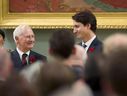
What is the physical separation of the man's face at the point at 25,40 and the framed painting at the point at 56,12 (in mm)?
673

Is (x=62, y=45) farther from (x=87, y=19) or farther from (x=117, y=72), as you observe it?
(x=87, y=19)

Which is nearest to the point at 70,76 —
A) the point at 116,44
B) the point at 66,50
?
the point at 116,44

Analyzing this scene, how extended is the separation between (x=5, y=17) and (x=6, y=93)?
3863 millimetres

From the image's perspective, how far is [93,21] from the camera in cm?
431

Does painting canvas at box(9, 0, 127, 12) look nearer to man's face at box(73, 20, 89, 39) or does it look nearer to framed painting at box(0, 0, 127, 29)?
framed painting at box(0, 0, 127, 29)

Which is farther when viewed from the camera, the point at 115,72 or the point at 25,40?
the point at 25,40

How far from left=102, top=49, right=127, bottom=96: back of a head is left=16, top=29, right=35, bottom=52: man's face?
290 centimetres

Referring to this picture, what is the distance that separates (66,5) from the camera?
17.6 feet

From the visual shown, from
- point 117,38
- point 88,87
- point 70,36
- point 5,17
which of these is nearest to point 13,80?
point 88,87

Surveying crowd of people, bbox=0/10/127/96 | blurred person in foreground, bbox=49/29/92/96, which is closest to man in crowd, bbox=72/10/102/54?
blurred person in foreground, bbox=49/29/92/96

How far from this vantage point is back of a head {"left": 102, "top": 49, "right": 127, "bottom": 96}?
1713 millimetres

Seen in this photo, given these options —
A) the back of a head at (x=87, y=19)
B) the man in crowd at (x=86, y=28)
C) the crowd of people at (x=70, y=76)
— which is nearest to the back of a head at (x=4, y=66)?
the crowd of people at (x=70, y=76)

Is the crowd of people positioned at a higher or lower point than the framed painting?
higher

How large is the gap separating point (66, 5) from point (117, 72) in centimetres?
371
